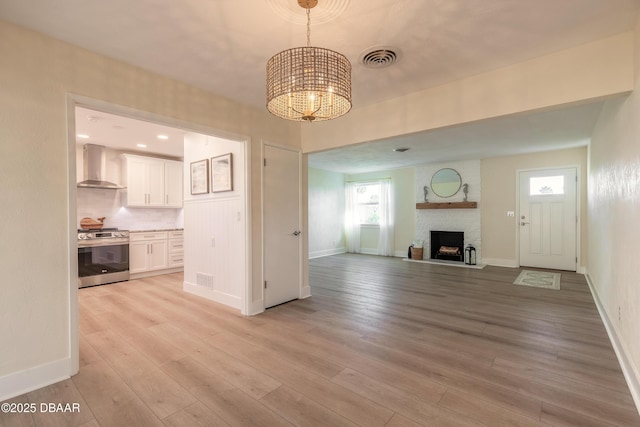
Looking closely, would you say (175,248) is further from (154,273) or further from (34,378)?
(34,378)

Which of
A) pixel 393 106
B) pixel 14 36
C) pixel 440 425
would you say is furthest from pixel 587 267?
pixel 14 36

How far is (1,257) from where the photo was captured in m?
1.90

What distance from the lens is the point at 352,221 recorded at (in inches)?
348

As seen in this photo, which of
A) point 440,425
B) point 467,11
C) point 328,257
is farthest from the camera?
point 328,257

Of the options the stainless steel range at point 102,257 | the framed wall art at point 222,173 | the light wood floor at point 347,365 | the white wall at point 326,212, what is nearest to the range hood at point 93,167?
the stainless steel range at point 102,257

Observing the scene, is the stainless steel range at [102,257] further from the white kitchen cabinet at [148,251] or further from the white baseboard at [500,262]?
the white baseboard at [500,262]

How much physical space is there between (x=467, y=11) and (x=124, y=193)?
20.5 ft

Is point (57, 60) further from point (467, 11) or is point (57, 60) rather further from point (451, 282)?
point (451, 282)

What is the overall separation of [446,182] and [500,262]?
2.17m

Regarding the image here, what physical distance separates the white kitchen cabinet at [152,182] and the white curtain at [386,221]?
5.14 metres

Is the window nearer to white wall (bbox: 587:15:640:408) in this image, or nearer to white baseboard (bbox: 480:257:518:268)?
white baseboard (bbox: 480:257:518:268)

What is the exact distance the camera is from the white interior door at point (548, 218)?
18.7 feet

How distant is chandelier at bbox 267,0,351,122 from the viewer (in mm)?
1602

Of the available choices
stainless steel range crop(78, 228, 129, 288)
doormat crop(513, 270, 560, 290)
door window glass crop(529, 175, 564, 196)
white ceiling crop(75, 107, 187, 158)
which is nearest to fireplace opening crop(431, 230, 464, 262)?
doormat crop(513, 270, 560, 290)
